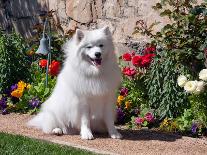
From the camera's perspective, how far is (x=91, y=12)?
930 centimetres

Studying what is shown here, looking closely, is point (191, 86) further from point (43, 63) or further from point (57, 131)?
point (43, 63)

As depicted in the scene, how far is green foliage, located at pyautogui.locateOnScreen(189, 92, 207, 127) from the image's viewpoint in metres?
6.46

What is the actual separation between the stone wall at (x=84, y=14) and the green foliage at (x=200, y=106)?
206 cm

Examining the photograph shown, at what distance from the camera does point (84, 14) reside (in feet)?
30.8

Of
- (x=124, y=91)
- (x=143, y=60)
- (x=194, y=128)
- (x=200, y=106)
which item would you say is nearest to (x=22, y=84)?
(x=124, y=91)

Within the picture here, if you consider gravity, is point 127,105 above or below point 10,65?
below

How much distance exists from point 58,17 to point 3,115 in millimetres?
2698

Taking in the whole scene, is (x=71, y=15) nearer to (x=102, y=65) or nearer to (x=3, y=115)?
(x=3, y=115)

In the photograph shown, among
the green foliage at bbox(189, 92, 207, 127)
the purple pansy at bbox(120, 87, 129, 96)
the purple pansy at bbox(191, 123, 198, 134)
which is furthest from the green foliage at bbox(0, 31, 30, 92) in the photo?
the green foliage at bbox(189, 92, 207, 127)

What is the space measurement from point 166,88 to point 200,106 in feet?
2.69

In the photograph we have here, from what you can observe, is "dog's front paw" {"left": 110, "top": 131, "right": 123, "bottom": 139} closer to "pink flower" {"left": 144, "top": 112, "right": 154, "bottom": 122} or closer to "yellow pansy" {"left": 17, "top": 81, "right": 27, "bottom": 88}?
"pink flower" {"left": 144, "top": 112, "right": 154, "bottom": 122}

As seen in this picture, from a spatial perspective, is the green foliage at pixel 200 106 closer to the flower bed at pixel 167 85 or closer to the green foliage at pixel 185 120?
the flower bed at pixel 167 85

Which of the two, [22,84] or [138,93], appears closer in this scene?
[138,93]

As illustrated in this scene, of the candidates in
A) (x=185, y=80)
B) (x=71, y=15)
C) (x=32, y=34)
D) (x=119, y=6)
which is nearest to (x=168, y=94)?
(x=185, y=80)
